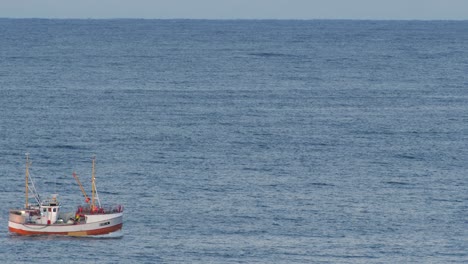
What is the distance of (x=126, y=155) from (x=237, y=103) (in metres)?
52.3

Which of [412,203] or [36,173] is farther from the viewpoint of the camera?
[36,173]

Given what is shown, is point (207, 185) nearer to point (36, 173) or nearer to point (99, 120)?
point (36, 173)

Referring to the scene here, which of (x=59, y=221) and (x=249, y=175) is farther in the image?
(x=249, y=175)

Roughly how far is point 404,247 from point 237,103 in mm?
89297

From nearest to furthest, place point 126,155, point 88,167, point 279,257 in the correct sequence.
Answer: point 279,257
point 88,167
point 126,155

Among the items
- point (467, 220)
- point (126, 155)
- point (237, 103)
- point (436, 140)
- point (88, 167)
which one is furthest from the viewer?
point (237, 103)

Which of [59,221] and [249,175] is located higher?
[249,175]

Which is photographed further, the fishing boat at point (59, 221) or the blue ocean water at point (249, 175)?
the fishing boat at point (59, 221)

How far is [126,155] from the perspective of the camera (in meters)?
139

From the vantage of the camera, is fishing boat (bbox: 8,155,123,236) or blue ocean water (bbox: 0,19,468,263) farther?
fishing boat (bbox: 8,155,123,236)

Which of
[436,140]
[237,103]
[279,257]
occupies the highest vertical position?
[237,103]

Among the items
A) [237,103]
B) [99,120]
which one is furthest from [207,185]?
[237,103]

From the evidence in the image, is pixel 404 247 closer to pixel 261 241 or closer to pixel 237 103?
pixel 261 241

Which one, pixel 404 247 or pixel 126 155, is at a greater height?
pixel 126 155
